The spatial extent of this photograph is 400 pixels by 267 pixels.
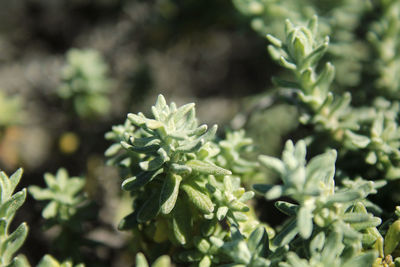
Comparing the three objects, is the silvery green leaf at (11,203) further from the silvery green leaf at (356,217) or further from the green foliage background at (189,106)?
the silvery green leaf at (356,217)

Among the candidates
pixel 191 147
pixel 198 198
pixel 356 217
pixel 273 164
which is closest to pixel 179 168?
pixel 191 147

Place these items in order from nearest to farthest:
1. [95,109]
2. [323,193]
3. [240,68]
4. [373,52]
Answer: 1. [323,193]
2. [373,52]
3. [95,109]
4. [240,68]

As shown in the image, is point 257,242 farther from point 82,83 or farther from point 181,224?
point 82,83

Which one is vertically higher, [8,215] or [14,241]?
[8,215]

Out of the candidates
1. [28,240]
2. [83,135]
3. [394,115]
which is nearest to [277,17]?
[394,115]

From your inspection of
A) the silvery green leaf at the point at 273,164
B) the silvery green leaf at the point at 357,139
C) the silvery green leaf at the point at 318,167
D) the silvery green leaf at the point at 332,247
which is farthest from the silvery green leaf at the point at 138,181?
the silvery green leaf at the point at 357,139

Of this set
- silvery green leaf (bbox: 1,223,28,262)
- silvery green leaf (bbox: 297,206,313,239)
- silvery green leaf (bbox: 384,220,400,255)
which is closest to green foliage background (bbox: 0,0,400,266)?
silvery green leaf (bbox: 297,206,313,239)

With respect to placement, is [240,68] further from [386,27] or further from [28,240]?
[28,240]
